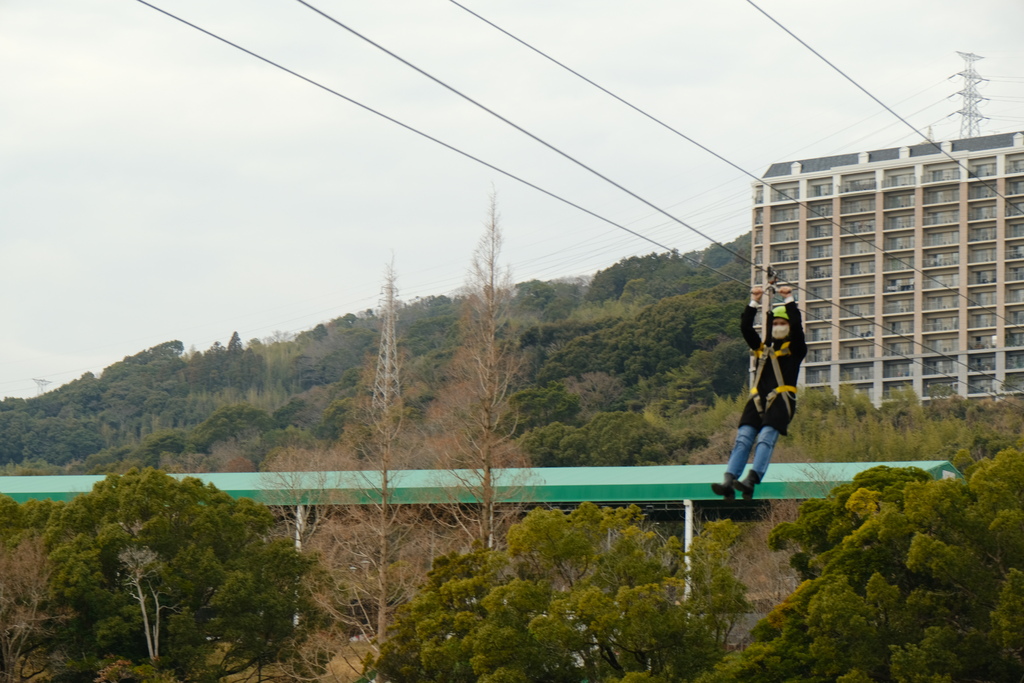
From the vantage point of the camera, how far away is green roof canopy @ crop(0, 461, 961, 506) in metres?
37.5

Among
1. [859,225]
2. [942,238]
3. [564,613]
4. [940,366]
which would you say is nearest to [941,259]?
[942,238]

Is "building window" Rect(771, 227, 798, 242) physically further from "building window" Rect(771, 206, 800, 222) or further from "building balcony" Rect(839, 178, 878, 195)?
"building balcony" Rect(839, 178, 878, 195)

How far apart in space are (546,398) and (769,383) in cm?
6078

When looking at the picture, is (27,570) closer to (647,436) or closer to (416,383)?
(647,436)

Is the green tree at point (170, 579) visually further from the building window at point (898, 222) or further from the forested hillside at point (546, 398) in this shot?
the building window at point (898, 222)

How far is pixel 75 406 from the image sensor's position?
107m

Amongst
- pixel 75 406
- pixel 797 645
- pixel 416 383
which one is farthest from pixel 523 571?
pixel 75 406

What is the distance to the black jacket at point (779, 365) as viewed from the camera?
10750 millimetres

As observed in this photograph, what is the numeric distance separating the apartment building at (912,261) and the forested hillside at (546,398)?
271 inches

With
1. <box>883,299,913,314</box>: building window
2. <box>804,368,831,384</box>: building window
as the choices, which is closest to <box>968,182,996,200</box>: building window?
<box>883,299,913,314</box>: building window

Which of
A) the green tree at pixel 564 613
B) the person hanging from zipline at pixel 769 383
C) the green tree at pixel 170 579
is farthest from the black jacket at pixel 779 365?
the green tree at pixel 170 579

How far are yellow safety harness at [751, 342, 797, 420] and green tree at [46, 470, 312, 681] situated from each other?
20989mm

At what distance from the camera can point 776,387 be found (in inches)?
426

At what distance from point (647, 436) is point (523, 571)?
35.4m
